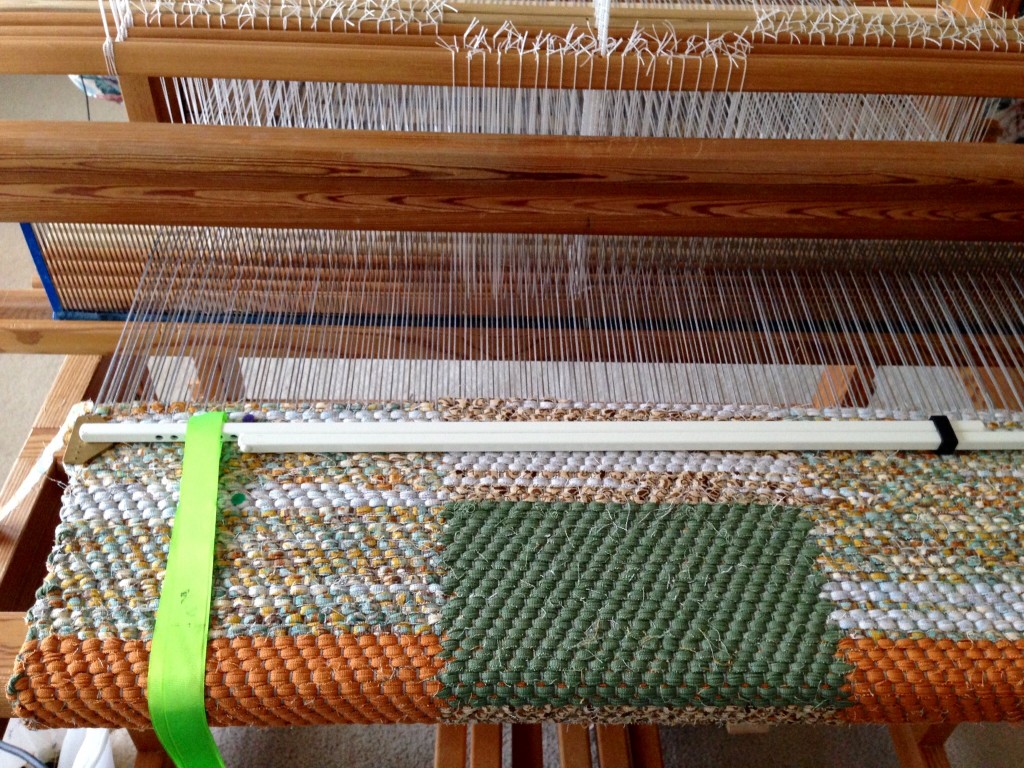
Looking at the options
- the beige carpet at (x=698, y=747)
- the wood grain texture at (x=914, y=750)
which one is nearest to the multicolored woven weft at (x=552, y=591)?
the wood grain texture at (x=914, y=750)

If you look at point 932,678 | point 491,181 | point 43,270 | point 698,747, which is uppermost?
point 43,270

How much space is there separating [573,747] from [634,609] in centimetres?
39

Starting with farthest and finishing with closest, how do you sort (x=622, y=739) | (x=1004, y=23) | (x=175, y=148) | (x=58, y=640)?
(x=622, y=739) → (x=1004, y=23) → (x=175, y=148) → (x=58, y=640)

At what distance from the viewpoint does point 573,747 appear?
37.4 inches

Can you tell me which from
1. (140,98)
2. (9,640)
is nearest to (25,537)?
(9,640)

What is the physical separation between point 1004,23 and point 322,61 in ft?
2.34

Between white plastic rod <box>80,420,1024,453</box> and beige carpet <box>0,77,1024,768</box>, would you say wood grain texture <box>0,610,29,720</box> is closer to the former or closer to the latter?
white plastic rod <box>80,420,1024,453</box>

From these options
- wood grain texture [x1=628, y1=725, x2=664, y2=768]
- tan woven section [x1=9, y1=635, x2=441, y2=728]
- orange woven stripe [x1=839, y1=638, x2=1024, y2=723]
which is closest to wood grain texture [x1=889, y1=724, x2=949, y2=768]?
wood grain texture [x1=628, y1=725, x2=664, y2=768]

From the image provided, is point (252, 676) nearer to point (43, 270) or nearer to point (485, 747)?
point (485, 747)

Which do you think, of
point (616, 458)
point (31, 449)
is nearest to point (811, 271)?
point (616, 458)

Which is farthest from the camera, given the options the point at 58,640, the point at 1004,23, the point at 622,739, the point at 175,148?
the point at 622,739

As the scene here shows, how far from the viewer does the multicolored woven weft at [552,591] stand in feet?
2.04

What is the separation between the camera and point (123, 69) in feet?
2.50

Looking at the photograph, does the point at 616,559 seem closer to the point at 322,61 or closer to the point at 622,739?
the point at 622,739
